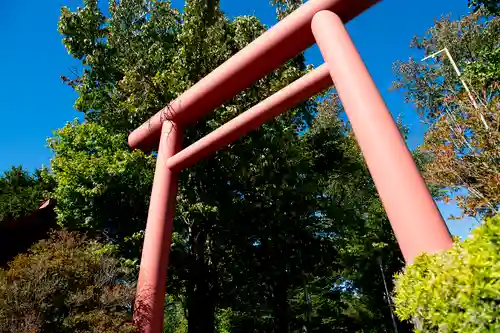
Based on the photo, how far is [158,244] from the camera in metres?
4.87

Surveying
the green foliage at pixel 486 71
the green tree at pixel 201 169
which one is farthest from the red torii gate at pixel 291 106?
the green foliage at pixel 486 71

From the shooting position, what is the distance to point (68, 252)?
4820 mm

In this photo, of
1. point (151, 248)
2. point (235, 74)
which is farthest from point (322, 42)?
point (151, 248)

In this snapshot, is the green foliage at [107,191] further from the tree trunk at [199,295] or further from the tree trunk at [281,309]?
the tree trunk at [281,309]

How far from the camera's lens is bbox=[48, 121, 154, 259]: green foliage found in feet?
24.4

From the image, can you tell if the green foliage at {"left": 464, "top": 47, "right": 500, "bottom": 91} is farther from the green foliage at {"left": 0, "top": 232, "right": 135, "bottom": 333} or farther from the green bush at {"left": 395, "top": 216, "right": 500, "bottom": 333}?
the green foliage at {"left": 0, "top": 232, "right": 135, "bottom": 333}

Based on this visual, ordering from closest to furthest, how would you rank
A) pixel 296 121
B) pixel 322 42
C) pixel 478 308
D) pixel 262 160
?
pixel 478 308
pixel 322 42
pixel 262 160
pixel 296 121

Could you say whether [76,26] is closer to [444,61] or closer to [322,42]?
[322,42]

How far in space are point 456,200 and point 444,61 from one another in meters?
9.92

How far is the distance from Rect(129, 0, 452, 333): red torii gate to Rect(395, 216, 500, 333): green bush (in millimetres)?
762

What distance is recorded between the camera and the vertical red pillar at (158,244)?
450 centimetres

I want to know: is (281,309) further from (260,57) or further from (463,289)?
(463,289)

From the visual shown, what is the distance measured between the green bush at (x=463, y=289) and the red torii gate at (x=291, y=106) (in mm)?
762

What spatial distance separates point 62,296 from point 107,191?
3804 millimetres
